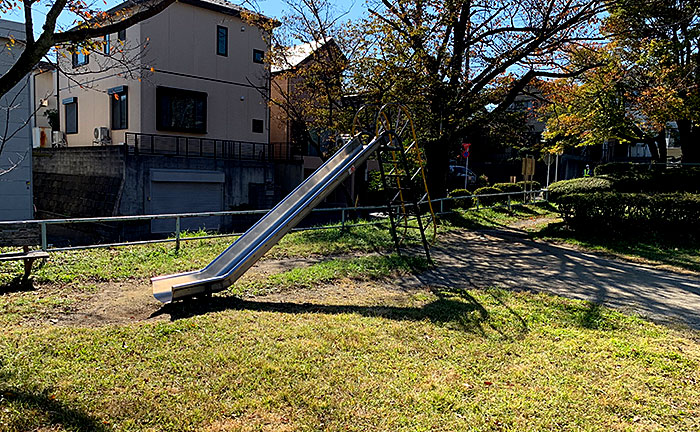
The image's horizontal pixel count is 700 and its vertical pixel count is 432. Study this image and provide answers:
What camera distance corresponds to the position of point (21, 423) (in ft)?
11.7

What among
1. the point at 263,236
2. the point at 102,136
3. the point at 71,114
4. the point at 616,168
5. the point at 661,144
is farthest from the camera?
the point at 71,114

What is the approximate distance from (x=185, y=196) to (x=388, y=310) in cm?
1749

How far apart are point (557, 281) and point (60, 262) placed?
901cm

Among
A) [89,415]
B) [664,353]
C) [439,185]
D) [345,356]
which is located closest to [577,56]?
[439,185]

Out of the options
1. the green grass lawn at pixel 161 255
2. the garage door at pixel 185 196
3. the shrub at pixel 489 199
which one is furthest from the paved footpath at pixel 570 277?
the garage door at pixel 185 196

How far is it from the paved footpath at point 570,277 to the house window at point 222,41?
1666 centimetres

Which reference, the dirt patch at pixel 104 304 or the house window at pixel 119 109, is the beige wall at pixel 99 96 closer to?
the house window at pixel 119 109

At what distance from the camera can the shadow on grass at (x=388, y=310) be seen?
613 centimetres

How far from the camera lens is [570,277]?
29.9 feet

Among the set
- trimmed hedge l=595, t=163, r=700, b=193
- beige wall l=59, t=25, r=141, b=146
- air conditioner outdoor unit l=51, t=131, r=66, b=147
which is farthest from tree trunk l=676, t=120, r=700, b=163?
air conditioner outdoor unit l=51, t=131, r=66, b=147

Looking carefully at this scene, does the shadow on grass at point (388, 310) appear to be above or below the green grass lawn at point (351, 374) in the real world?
above

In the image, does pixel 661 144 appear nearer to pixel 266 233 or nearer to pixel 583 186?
pixel 583 186

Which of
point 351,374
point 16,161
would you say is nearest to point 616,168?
point 351,374

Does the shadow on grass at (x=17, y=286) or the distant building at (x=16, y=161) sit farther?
the distant building at (x=16, y=161)
